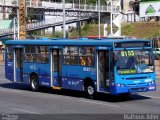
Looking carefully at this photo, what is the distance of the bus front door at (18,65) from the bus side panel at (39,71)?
Result: 437 mm

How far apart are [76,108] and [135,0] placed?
11197 centimetres

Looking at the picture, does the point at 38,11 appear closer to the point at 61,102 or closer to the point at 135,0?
the point at 135,0

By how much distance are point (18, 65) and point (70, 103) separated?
7.73m

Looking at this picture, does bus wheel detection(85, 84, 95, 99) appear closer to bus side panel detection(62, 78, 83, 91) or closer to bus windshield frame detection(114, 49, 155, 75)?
bus side panel detection(62, 78, 83, 91)

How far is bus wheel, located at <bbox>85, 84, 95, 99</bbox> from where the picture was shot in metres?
21.3

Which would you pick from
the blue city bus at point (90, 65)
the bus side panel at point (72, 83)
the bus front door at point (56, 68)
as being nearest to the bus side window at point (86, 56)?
the blue city bus at point (90, 65)

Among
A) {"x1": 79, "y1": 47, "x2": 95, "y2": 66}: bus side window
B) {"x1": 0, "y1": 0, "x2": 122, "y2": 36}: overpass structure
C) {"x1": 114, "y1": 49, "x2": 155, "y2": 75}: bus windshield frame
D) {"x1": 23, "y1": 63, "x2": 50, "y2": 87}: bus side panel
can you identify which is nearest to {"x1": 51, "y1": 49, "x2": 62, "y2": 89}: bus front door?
{"x1": 23, "y1": 63, "x2": 50, "y2": 87}: bus side panel

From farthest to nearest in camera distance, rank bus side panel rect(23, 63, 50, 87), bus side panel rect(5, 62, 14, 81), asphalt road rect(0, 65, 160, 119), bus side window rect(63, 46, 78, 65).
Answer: bus side panel rect(5, 62, 14, 81) < bus side panel rect(23, 63, 50, 87) < bus side window rect(63, 46, 78, 65) < asphalt road rect(0, 65, 160, 119)

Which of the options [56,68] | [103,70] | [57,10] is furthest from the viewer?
[57,10]

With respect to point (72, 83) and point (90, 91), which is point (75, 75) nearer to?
point (72, 83)

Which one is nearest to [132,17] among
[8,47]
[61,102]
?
[8,47]

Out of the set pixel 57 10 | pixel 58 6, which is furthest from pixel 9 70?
pixel 58 6

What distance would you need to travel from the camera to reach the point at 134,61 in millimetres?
20281

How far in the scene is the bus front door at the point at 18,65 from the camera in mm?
26734
